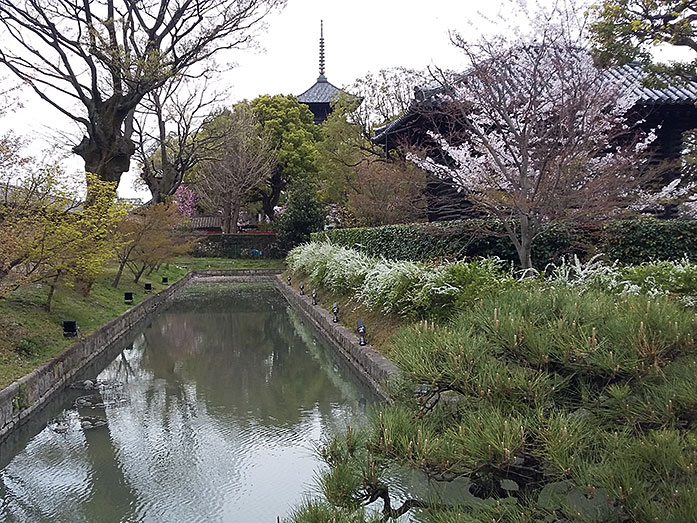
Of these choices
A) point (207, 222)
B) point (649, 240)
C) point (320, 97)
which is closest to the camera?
point (649, 240)

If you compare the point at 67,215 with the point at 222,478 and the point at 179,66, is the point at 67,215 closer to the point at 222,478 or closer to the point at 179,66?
the point at 222,478

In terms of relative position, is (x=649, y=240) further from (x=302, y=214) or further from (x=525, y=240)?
(x=302, y=214)

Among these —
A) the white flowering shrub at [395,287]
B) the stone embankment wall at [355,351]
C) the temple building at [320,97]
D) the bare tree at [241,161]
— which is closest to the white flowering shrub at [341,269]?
the stone embankment wall at [355,351]

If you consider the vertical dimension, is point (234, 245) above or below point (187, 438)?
above

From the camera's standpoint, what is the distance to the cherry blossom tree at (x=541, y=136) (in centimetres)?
732

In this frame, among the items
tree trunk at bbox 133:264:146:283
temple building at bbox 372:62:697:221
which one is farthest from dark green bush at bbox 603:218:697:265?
tree trunk at bbox 133:264:146:283

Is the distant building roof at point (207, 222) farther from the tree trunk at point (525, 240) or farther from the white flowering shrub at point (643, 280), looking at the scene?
the white flowering shrub at point (643, 280)

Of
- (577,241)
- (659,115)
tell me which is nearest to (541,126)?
(577,241)

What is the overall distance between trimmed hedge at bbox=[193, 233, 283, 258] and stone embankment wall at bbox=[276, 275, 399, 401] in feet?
58.2

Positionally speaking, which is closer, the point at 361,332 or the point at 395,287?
the point at 395,287

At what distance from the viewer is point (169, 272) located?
2528 cm

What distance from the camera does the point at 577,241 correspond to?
8.80 metres

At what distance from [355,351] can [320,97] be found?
32.8 metres


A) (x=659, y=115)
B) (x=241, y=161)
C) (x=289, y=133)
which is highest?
(x=289, y=133)
